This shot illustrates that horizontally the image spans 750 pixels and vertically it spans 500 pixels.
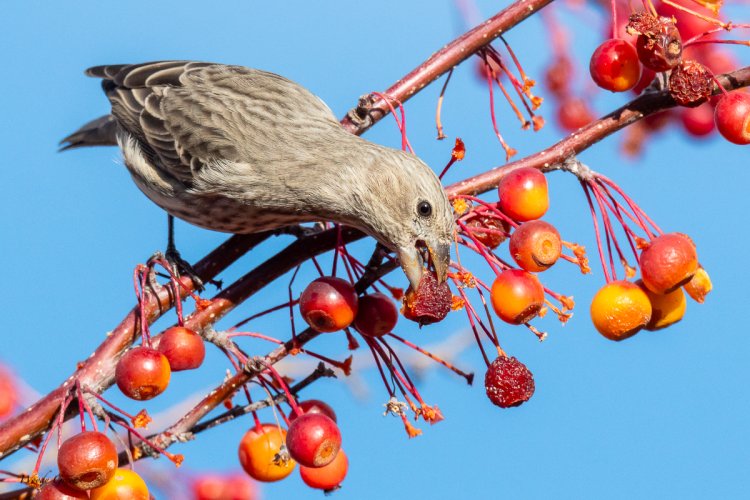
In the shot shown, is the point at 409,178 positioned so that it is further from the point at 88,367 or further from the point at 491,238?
the point at 88,367

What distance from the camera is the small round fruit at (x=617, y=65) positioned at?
3.93 meters

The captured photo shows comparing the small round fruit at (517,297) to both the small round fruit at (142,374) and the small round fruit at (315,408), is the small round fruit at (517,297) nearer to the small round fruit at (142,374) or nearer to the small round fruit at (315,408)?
the small round fruit at (315,408)

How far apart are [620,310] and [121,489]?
198 centimetres

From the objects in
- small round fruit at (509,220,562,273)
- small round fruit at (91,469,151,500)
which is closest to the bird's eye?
small round fruit at (509,220,562,273)

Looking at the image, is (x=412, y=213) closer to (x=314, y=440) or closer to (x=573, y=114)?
(x=314, y=440)

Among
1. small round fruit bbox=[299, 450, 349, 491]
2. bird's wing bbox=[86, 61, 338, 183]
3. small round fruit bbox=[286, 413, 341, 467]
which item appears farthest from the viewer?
bird's wing bbox=[86, 61, 338, 183]

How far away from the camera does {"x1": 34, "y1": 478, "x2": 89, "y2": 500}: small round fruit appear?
128 inches

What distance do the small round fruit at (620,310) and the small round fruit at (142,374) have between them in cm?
168

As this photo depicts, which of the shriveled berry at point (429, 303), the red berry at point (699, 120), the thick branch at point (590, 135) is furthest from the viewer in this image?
the red berry at point (699, 120)

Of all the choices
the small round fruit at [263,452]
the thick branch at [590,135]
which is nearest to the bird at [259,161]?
the thick branch at [590,135]

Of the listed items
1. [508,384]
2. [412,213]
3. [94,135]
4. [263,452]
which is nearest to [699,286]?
[508,384]

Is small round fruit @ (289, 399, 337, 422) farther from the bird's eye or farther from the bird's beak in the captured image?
the bird's eye

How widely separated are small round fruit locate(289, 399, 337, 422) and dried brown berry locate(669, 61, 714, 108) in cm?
195

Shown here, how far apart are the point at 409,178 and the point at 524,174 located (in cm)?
93
